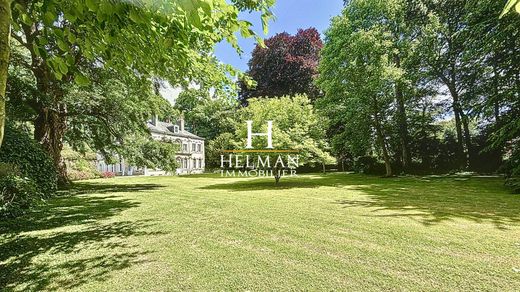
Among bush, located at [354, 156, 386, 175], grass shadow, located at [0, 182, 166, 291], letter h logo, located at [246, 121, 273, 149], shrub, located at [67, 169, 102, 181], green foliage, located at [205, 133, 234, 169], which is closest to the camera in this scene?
grass shadow, located at [0, 182, 166, 291]

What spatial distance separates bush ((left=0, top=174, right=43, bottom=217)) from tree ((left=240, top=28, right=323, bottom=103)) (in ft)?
96.2

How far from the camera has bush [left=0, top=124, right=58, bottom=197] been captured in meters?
6.66

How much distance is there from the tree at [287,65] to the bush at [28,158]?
92.1 feet

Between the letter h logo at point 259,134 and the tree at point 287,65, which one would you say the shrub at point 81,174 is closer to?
the letter h logo at point 259,134

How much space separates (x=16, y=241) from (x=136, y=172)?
103 ft

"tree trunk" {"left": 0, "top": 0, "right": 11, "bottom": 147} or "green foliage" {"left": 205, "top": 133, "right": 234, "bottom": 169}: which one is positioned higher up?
"green foliage" {"left": 205, "top": 133, "right": 234, "bottom": 169}

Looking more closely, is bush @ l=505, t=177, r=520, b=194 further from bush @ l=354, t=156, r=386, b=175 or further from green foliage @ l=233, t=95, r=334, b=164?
bush @ l=354, t=156, r=386, b=175

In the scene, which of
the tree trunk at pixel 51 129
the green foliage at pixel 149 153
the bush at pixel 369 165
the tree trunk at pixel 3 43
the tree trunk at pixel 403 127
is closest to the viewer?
the tree trunk at pixel 3 43

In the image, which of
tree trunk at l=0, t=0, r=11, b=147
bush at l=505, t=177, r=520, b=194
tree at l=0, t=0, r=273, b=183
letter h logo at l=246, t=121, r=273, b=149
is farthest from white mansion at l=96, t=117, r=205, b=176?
tree trunk at l=0, t=0, r=11, b=147

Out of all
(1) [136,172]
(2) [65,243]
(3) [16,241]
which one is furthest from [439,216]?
(1) [136,172]

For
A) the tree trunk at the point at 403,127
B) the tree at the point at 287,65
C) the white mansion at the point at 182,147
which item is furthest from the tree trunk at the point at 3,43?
the white mansion at the point at 182,147

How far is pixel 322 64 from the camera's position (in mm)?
22859

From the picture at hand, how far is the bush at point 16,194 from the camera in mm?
5764

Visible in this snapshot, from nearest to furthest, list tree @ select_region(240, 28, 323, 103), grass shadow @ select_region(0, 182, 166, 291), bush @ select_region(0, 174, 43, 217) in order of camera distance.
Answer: grass shadow @ select_region(0, 182, 166, 291), bush @ select_region(0, 174, 43, 217), tree @ select_region(240, 28, 323, 103)
